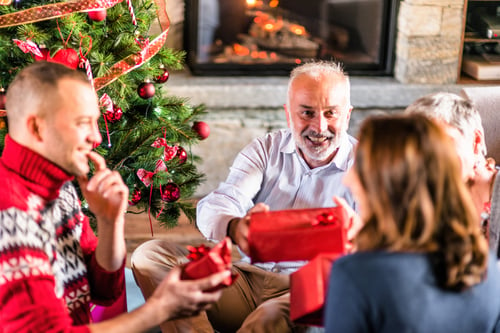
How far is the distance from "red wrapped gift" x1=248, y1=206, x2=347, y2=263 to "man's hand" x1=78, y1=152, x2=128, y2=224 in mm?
307

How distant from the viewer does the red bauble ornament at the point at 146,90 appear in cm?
217

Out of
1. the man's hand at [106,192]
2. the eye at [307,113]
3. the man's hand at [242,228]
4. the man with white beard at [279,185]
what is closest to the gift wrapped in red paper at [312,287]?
the man's hand at [242,228]

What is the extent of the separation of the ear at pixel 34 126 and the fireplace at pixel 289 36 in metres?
2.16

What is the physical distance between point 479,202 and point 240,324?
0.78 meters

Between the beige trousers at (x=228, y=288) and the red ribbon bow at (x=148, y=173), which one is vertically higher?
the red ribbon bow at (x=148, y=173)

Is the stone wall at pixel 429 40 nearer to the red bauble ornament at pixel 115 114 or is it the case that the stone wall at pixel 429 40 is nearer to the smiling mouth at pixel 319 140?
the smiling mouth at pixel 319 140

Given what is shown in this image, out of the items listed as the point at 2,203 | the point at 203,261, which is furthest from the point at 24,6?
the point at 203,261

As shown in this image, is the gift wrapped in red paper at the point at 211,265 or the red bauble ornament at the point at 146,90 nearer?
the gift wrapped in red paper at the point at 211,265

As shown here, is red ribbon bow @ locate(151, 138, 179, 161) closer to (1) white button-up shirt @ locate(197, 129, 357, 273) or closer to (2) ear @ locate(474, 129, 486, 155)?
(1) white button-up shirt @ locate(197, 129, 357, 273)

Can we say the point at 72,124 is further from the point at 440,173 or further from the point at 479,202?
the point at 479,202

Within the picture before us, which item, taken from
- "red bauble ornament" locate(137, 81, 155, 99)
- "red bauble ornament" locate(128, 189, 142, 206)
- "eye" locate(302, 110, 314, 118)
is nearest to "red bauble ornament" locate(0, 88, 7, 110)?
"red bauble ornament" locate(137, 81, 155, 99)

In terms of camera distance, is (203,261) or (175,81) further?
(175,81)

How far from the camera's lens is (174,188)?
232 centimetres

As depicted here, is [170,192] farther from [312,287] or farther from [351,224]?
[312,287]
